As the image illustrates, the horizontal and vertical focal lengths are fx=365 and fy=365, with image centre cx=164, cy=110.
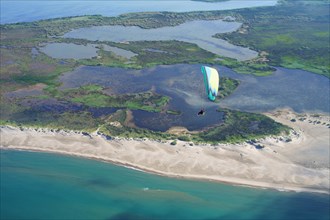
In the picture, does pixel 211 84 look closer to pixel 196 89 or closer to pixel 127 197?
pixel 127 197

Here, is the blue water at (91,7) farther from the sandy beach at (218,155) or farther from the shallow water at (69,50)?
the sandy beach at (218,155)

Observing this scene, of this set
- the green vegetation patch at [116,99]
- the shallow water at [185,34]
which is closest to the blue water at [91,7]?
the shallow water at [185,34]

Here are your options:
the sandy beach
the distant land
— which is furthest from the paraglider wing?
the distant land

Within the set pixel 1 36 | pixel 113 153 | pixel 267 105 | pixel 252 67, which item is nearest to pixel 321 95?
pixel 267 105

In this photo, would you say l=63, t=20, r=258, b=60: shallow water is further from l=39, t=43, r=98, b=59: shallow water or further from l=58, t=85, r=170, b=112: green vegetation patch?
l=58, t=85, r=170, b=112: green vegetation patch

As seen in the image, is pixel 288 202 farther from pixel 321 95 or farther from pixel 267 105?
pixel 321 95
